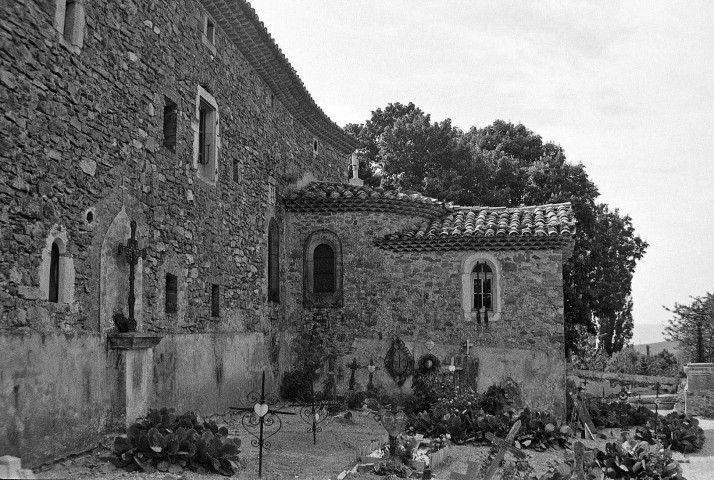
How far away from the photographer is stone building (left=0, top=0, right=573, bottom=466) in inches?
326

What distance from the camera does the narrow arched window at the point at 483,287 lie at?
16.9m

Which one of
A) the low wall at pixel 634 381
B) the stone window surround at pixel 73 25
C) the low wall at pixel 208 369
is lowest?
the low wall at pixel 634 381

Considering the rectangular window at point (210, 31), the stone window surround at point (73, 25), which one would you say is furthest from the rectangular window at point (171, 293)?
the rectangular window at point (210, 31)

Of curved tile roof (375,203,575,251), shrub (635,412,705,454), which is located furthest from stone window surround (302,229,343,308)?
shrub (635,412,705,454)

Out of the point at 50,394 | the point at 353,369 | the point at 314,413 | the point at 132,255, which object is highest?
the point at 132,255

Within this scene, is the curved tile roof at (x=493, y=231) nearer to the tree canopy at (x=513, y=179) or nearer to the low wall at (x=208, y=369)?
the low wall at (x=208, y=369)

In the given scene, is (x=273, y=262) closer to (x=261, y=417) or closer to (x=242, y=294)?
(x=242, y=294)

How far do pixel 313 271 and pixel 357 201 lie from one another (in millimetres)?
1988

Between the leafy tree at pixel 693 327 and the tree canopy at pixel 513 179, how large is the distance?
4628 millimetres

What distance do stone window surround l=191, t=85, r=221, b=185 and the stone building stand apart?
0.05 m

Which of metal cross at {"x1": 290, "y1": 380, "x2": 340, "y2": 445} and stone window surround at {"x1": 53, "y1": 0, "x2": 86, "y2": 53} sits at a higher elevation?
stone window surround at {"x1": 53, "y1": 0, "x2": 86, "y2": 53}

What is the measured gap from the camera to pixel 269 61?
53.7 ft

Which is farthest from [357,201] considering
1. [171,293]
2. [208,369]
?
[171,293]

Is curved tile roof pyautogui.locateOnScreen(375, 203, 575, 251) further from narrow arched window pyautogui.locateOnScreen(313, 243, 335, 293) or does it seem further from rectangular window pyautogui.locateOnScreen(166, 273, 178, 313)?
rectangular window pyautogui.locateOnScreen(166, 273, 178, 313)
